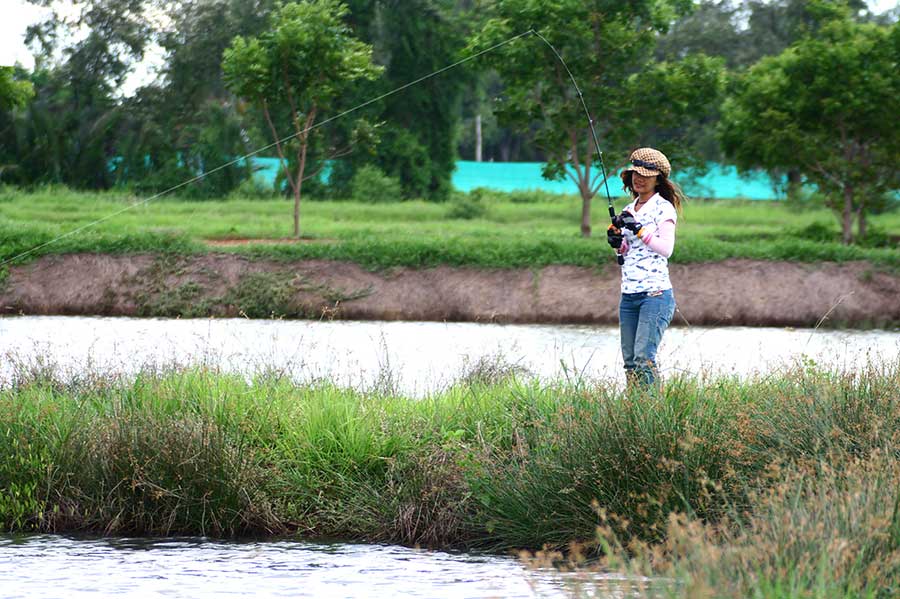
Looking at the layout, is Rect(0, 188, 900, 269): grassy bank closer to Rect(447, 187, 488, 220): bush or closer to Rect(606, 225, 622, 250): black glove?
Rect(447, 187, 488, 220): bush

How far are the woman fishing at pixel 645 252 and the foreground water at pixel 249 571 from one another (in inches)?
83.5

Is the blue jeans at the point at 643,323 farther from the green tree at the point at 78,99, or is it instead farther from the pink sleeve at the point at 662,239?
the green tree at the point at 78,99

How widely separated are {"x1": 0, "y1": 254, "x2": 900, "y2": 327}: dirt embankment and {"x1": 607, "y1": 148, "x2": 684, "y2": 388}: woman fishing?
1342 centimetres

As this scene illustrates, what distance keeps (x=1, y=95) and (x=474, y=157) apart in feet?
118

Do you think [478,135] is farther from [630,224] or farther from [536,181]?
[630,224]

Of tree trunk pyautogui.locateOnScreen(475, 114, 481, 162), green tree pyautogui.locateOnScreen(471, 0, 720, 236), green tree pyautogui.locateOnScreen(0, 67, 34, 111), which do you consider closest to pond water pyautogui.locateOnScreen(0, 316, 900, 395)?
green tree pyautogui.locateOnScreen(0, 67, 34, 111)

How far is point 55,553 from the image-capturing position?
6.86 m

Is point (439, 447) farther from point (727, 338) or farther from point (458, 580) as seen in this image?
point (727, 338)

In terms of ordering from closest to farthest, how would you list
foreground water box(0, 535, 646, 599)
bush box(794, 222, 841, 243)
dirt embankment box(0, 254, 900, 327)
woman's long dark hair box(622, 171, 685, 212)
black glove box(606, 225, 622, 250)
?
foreground water box(0, 535, 646, 599) < black glove box(606, 225, 622, 250) < woman's long dark hair box(622, 171, 685, 212) < dirt embankment box(0, 254, 900, 327) < bush box(794, 222, 841, 243)

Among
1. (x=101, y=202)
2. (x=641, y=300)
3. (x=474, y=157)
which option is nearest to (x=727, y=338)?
(x=641, y=300)

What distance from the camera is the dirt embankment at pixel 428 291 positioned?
73.0ft

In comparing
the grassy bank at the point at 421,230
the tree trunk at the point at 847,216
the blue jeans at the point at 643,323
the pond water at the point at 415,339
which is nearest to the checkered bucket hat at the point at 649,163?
the blue jeans at the point at 643,323

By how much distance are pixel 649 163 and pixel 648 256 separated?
22.9 inches

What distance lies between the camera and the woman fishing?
26.9 feet
